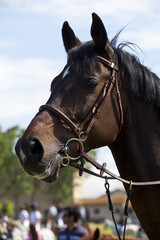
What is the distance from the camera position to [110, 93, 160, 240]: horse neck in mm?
3379

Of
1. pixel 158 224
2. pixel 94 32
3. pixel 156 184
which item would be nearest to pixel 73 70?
pixel 94 32

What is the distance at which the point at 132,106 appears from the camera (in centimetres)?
357

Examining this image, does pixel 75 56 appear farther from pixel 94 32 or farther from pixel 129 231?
pixel 129 231

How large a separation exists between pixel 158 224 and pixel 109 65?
1.32 meters

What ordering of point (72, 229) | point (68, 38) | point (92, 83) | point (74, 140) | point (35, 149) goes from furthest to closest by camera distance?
point (72, 229) → point (68, 38) → point (92, 83) → point (74, 140) → point (35, 149)

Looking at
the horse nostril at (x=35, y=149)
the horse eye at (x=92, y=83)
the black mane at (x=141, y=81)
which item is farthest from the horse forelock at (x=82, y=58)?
the horse nostril at (x=35, y=149)

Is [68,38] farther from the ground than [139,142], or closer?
farther from the ground

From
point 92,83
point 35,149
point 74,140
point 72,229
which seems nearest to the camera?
point 35,149

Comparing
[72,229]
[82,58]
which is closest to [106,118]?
[82,58]

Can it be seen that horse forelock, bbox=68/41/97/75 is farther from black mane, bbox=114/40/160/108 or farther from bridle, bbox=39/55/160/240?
black mane, bbox=114/40/160/108

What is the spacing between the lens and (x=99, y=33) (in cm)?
357

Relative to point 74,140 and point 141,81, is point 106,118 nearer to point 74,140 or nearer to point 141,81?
point 74,140

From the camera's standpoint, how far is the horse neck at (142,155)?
3.38m

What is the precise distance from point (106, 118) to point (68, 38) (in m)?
0.98
